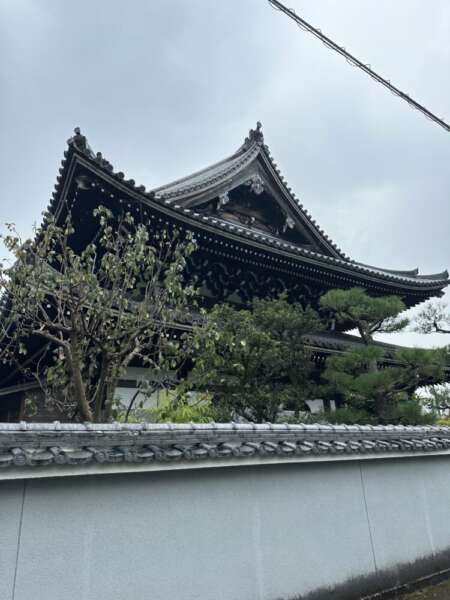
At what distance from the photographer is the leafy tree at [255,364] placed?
6.60m

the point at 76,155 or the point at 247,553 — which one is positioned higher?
the point at 76,155

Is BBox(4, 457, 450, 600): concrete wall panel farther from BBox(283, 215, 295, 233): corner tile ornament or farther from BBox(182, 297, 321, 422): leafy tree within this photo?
BBox(283, 215, 295, 233): corner tile ornament

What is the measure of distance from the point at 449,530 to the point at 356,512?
5.83 feet

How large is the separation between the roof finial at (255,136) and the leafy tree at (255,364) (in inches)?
283

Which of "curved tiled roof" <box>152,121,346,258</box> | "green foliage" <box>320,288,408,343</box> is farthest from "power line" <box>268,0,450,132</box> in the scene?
"curved tiled roof" <box>152,121,346,258</box>

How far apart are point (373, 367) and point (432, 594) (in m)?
3.65

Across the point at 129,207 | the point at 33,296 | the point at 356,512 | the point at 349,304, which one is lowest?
the point at 356,512

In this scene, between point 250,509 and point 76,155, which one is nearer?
point 250,509

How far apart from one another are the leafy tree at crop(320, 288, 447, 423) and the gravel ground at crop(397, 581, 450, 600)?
8.57 ft

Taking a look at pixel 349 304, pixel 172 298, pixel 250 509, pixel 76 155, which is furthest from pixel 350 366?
pixel 76 155

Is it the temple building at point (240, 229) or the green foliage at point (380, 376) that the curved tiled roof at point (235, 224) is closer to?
the temple building at point (240, 229)

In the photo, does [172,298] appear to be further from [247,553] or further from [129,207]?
[247,553]

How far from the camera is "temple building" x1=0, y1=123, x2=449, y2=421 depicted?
284 inches

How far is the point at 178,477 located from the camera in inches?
138
